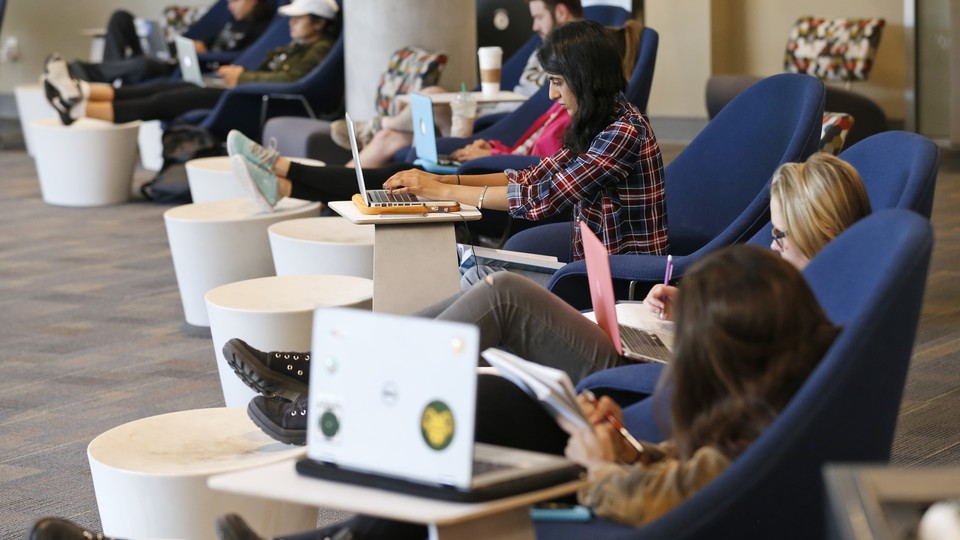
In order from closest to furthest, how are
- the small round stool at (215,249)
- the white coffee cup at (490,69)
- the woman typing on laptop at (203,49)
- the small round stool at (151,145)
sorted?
the small round stool at (215,249) < the white coffee cup at (490,69) < the woman typing on laptop at (203,49) < the small round stool at (151,145)

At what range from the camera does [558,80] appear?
10.9 ft

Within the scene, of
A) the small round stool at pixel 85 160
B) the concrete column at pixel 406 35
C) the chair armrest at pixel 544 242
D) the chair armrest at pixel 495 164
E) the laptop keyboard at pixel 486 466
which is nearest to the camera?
the laptop keyboard at pixel 486 466

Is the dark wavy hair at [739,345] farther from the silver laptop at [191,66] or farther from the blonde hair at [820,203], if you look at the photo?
the silver laptop at [191,66]

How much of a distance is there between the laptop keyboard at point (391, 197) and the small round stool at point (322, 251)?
716mm

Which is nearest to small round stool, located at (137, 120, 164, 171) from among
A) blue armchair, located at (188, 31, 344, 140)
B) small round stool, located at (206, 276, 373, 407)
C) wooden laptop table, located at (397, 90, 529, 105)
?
blue armchair, located at (188, 31, 344, 140)

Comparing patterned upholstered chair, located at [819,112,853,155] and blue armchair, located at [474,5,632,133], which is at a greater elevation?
blue armchair, located at [474,5,632,133]

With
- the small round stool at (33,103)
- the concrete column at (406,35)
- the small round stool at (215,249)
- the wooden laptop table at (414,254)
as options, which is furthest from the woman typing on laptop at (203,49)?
the wooden laptop table at (414,254)

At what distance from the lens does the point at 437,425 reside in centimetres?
151

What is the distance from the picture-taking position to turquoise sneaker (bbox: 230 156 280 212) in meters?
4.36

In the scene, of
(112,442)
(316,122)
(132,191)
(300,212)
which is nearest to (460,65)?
(316,122)

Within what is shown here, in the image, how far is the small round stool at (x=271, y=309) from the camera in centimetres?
343

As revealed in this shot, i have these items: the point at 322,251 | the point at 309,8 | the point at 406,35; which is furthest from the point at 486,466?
the point at 309,8

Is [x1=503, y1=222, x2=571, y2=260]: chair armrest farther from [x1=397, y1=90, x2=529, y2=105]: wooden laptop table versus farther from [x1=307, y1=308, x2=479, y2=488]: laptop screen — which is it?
[x1=307, y1=308, x2=479, y2=488]: laptop screen

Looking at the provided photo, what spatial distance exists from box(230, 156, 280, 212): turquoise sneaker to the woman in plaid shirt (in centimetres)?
111
